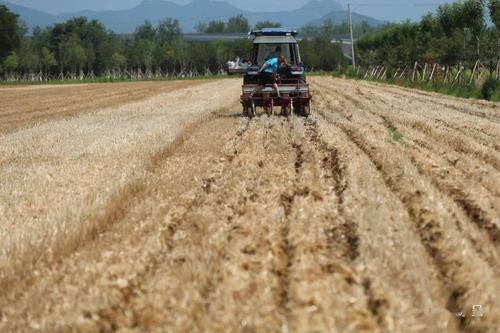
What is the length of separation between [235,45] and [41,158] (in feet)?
353

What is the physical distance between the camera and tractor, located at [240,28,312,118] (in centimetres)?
1652

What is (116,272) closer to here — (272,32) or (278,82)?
(278,82)

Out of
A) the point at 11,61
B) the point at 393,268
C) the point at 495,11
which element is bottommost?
the point at 393,268

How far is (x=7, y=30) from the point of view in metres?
75.5

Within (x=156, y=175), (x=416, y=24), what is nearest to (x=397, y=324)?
(x=156, y=175)

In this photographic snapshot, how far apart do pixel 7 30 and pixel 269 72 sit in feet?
220

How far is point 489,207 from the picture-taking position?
6.16 metres

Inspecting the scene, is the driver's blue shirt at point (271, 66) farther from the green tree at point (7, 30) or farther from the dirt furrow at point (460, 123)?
the green tree at point (7, 30)

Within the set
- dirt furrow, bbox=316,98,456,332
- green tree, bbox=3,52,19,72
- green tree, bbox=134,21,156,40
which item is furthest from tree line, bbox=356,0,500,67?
green tree, bbox=134,21,156,40

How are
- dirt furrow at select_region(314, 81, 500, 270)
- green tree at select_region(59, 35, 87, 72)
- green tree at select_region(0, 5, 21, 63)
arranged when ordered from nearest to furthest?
dirt furrow at select_region(314, 81, 500, 270) → green tree at select_region(0, 5, 21, 63) → green tree at select_region(59, 35, 87, 72)

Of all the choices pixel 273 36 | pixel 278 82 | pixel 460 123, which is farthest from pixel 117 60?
pixel 460 123

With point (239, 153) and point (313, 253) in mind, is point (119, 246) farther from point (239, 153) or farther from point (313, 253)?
point (239, 153)

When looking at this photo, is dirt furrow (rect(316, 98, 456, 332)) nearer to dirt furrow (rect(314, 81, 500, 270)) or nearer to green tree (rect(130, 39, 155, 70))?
dirt furrow (rect(314, 81, 500, 270))

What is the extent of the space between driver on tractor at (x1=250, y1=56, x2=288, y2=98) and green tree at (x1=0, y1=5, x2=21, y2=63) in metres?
65.9
